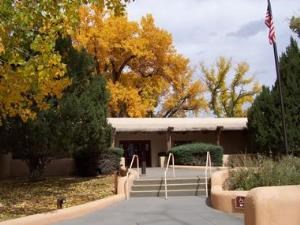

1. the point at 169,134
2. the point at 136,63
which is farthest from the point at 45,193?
the point at 136,63

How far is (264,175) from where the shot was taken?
15.6 m

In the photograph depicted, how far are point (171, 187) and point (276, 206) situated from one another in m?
11.4

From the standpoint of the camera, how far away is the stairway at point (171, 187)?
61.7 feet

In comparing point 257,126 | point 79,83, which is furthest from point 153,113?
point 79,83

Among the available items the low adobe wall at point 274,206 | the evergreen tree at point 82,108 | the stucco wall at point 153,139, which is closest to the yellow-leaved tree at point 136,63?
the stucco wall at point 153,139

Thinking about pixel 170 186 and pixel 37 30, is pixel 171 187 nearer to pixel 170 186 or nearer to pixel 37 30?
pixel 170 186

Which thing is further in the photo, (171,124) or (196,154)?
(171,124)

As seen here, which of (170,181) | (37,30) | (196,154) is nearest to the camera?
(37,30)

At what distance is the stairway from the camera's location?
1881 cm

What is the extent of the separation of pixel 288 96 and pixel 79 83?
12.9 meters

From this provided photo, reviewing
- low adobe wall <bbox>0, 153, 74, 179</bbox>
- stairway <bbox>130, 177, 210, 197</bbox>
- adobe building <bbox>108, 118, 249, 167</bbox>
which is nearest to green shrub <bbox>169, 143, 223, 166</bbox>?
adobe building <bbox>108, 118, 249, 167</bbox>

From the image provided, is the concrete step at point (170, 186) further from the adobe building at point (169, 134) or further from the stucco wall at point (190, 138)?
the stucco wall at point (190, 138)

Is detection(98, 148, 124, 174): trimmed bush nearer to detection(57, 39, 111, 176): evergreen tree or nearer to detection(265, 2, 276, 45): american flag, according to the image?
detection(57, 39, 111, 176): evergreen tree

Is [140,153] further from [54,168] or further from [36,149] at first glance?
[36,149]
